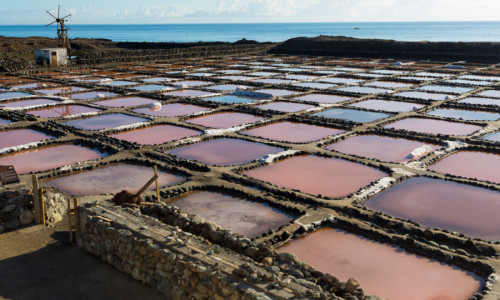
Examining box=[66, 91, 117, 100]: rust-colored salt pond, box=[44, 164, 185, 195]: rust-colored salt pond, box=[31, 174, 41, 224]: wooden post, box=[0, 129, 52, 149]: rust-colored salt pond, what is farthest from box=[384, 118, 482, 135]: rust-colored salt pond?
box=[66, 91, 117, 100]: rust-colored salt pond

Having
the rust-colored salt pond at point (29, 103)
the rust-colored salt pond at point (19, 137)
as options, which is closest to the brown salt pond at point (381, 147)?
the rust-colored salt pond at point (19, 137)

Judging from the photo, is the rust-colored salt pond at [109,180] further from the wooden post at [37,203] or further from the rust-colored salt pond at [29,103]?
the rust-colored salt pond at [29,103]

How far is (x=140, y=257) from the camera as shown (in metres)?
7.45

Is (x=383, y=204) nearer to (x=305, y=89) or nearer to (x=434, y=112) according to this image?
(x=434, y=112)

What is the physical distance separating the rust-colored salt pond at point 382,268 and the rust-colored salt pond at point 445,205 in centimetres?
170

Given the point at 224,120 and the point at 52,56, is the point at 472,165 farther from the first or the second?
the point at 52,56

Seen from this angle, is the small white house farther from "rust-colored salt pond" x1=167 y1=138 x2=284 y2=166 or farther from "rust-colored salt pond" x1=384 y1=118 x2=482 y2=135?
"rust-colored salt pond" x1=384 y1=118 x2=482 y2=135

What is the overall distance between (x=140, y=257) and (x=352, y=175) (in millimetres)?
8277

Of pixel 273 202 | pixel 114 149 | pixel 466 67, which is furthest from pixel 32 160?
pixel 466 67

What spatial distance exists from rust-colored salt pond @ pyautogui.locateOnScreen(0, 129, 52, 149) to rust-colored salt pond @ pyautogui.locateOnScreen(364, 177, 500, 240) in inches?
505

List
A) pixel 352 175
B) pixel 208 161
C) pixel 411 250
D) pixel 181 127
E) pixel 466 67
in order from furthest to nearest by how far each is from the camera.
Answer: pixel 466 67 < pixel 181 127 < pixel 208 161 < pixel 352 175 < pixel 411 250

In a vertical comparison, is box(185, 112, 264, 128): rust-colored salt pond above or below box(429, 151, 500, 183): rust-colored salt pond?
above

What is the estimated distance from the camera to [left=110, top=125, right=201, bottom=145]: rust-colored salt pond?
18.0m

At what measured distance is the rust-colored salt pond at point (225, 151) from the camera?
1555 cm
